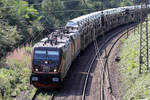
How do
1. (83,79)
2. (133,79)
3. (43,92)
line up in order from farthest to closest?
(83,79), (133,79), (43,92)

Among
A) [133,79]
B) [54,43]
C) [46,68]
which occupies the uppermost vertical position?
[54,43]

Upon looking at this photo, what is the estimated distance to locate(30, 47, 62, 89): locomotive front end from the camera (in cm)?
1906

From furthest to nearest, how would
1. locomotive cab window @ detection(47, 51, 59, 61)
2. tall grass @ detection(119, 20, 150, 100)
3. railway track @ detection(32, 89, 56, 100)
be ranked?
locomotive cab window @ detection(47, 51, 59, 61)
railway track @ detection(32, 89, 56, 100)
tall grass @ detection(119, 20, 150, 100)

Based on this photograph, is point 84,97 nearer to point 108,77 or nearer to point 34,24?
point 108,77

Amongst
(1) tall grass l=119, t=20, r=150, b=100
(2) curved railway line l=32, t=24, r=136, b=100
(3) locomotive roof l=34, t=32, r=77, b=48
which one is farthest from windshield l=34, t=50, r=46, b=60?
(1) tall grass l=119, t=20, r=150, b=100

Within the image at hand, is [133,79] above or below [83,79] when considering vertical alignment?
above

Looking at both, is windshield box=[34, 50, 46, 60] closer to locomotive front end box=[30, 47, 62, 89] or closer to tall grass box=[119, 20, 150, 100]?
locomotive front end box=[30, 47, 62, 89]

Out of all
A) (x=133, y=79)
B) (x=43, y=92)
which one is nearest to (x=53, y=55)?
(x=43, y=92)

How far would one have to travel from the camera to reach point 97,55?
100 feet

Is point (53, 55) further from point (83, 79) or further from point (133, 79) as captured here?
point (133, 79)

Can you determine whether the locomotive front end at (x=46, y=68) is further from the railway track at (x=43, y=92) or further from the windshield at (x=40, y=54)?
the railway track at (x=43, y=92)

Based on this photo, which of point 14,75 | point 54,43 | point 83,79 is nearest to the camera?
point 54,43

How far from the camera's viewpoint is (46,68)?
62.9 feet

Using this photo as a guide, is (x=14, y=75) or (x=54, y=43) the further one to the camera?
(x=14, y=75)
